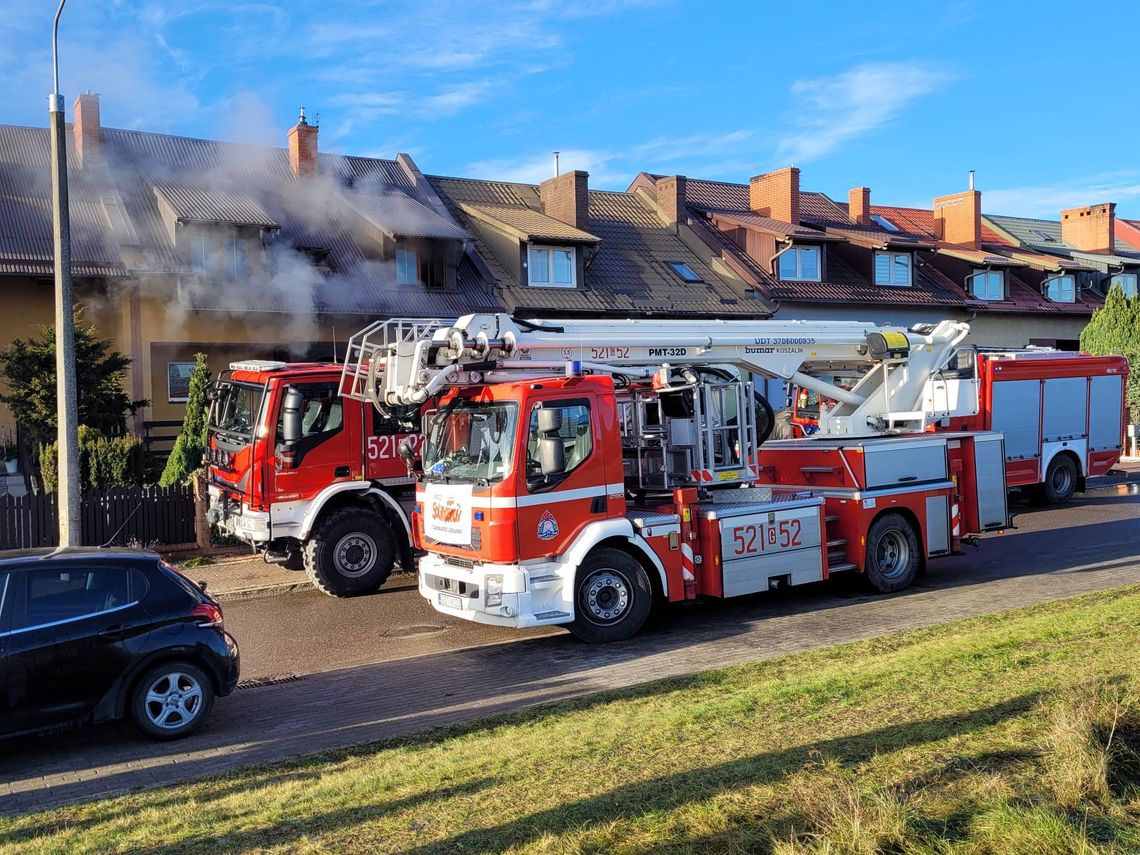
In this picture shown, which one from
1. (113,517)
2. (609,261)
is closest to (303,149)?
(609,261)

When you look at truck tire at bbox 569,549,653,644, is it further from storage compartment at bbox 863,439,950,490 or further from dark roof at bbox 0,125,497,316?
dark roof at bbox 0,125,497,316

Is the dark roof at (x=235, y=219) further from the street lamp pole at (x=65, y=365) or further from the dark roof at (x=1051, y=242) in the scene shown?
the dark roof at (x=1051, y=242)

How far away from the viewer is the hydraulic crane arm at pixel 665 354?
9.98 m

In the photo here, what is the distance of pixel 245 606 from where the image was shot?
40.6 feet

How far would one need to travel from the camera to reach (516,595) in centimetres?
912

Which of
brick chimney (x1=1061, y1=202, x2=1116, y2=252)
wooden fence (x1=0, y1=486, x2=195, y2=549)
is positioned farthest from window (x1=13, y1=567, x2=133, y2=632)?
brick chimney (x1=1061, y1=202, x2=1116, y2=252)

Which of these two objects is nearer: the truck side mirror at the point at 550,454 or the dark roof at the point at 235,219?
the truck side mirror at the point at 550,454

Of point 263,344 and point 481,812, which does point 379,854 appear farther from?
point 263,344

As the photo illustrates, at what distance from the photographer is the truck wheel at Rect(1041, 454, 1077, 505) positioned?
63.7ft

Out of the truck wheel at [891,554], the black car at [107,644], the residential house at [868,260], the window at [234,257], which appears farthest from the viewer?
the residential house at [868,260]

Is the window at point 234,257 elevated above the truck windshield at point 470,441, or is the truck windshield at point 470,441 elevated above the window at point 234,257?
the window at point 234,257

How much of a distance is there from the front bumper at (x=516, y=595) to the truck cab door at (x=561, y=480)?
0.65 ft

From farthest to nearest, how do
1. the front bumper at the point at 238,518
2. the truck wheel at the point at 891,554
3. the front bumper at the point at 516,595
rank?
the front bumper at the point at 238,518
the truck wheel at the point at 891,554
the front bumper at the point at 516,595

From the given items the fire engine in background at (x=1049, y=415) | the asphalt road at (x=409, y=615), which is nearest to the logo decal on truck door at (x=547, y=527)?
the asphalt road at (x=409, y=615)
